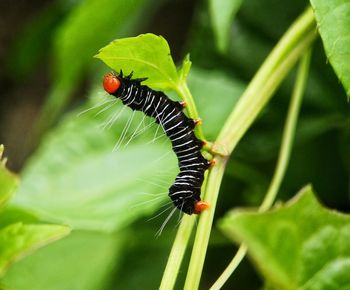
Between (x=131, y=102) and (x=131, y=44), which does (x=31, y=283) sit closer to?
(x=131, y=102)

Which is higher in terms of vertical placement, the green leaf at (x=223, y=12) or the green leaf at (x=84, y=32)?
the green leaf at (x=223, y=12)

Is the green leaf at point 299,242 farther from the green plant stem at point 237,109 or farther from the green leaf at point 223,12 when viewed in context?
the green leaf at point 223,12

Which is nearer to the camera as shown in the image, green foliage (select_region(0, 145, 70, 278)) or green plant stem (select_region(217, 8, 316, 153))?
Answer: green foliage (select_region(0, 145, 70, 278))

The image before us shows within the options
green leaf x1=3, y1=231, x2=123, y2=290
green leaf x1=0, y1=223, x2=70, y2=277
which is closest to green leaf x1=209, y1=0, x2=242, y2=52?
green leaf x1=0, y1=223, x2=70, y2=277

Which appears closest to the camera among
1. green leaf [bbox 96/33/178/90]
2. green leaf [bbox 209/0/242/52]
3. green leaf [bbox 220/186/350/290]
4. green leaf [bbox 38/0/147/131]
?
green leaf [bbox 220/186/350/290]

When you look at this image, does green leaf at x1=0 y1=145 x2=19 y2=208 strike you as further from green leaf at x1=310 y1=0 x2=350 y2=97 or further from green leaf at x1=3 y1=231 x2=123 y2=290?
green leaf at x1=3 y1=231 x2=123 y2=290

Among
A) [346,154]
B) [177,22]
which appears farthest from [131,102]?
[177,22]

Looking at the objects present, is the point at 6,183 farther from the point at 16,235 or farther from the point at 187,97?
the point at 187,97

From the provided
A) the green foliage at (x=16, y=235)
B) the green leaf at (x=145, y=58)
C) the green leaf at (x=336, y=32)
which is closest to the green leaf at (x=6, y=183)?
the green foliage at (x=16, y=235)
